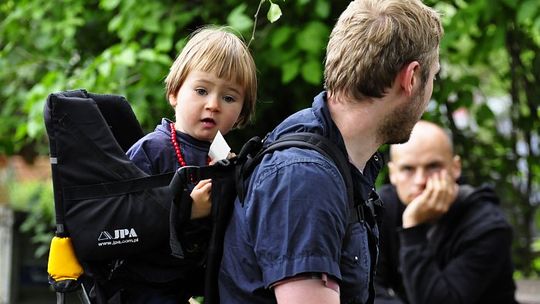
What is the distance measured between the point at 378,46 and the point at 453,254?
2.83 metres

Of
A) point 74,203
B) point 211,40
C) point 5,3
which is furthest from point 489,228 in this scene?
point 5,3

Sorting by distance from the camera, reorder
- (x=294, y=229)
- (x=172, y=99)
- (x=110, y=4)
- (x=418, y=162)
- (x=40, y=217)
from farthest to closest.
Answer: (x=40, y=217)
(x=110, y=4)
(x=418, y=162)
(x=172, y=99)
(x=294, y=229)

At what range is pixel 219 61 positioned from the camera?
8.82 feet

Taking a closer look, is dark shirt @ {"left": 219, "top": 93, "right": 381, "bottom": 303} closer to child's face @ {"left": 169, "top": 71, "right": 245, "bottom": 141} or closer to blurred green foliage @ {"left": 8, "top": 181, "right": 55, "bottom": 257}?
child's face @ {"left": 169, "top": 71, "right": 245, "bottom": 141}

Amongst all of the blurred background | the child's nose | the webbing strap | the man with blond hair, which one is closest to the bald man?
the blurred background

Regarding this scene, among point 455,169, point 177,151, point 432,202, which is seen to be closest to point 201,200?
point 177,151

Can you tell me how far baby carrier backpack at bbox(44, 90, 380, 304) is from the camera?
7.71ft

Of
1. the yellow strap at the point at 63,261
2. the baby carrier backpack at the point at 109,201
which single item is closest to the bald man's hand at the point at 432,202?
the baby carrier backpack at the point at 109,201

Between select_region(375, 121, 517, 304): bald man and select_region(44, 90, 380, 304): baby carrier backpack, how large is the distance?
2.43 meters

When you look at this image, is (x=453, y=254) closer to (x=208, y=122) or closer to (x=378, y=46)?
(x=208, y=122)

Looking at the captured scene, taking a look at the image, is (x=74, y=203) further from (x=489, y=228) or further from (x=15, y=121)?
(x=15, y=121)

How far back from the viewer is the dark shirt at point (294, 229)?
83.6 inches

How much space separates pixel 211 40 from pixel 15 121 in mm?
3941

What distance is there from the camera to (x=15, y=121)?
6.37 metres
